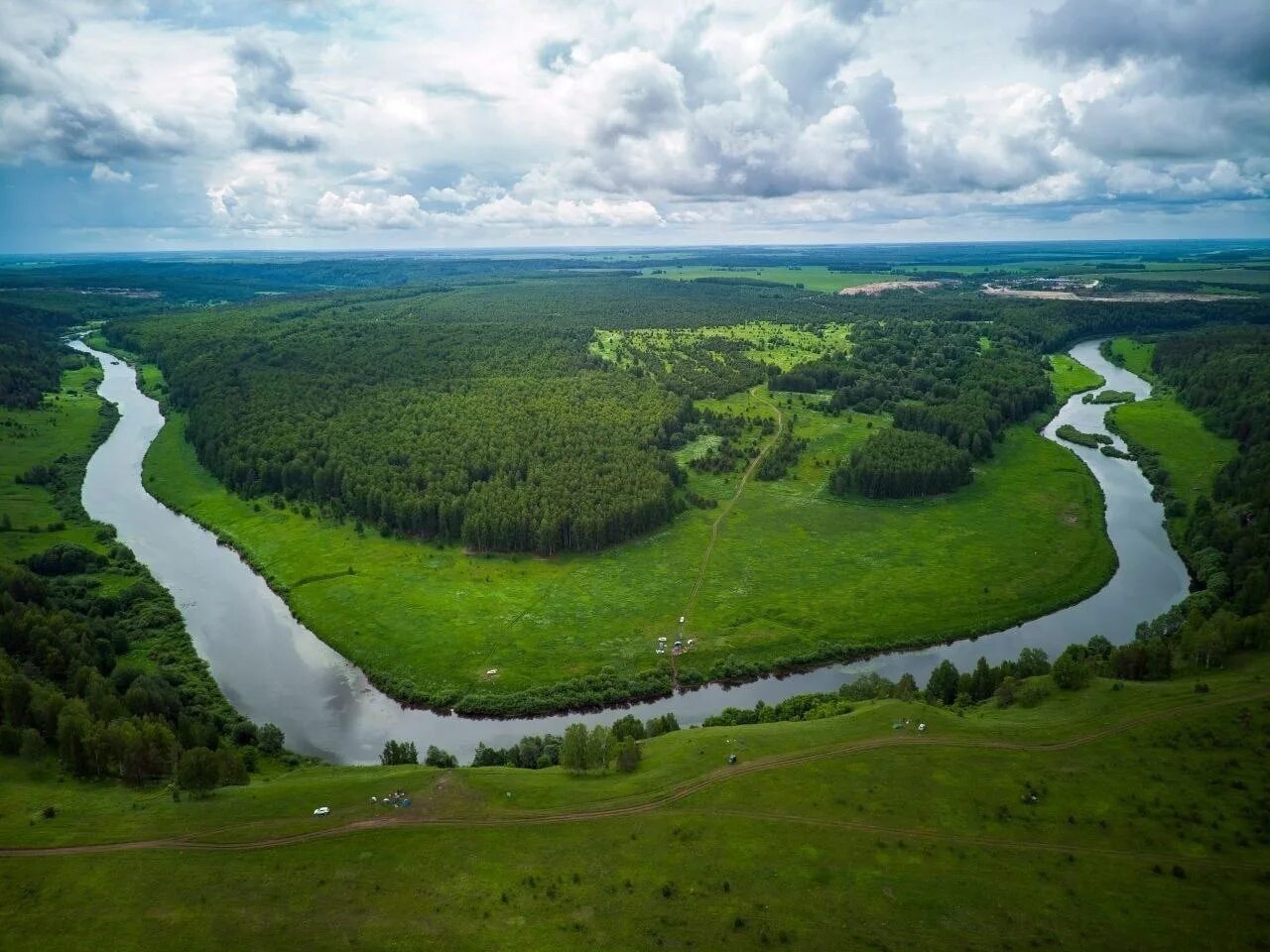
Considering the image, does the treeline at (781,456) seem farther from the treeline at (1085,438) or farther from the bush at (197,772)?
the bush at (197,772)

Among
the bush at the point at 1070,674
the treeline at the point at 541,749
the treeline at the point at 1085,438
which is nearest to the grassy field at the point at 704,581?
the treeline at the point at 541,749

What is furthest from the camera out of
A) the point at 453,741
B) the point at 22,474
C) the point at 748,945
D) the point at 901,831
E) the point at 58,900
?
the point at 22,474

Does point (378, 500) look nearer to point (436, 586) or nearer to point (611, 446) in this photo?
point (436, 586)

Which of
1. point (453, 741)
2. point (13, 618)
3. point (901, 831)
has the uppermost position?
point (13, 618)

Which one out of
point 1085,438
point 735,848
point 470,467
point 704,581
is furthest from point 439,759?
point 1085,438

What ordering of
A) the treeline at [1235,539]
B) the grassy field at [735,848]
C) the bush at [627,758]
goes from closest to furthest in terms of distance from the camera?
the grassy field at [735,848]
the bush at [627,758]
the treeline at [1235,539]

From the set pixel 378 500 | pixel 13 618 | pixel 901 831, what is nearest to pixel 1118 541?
pixel 901 831

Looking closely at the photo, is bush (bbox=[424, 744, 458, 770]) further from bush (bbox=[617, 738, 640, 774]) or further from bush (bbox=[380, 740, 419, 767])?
bush (bbox=[617, 738, 640, 774])
